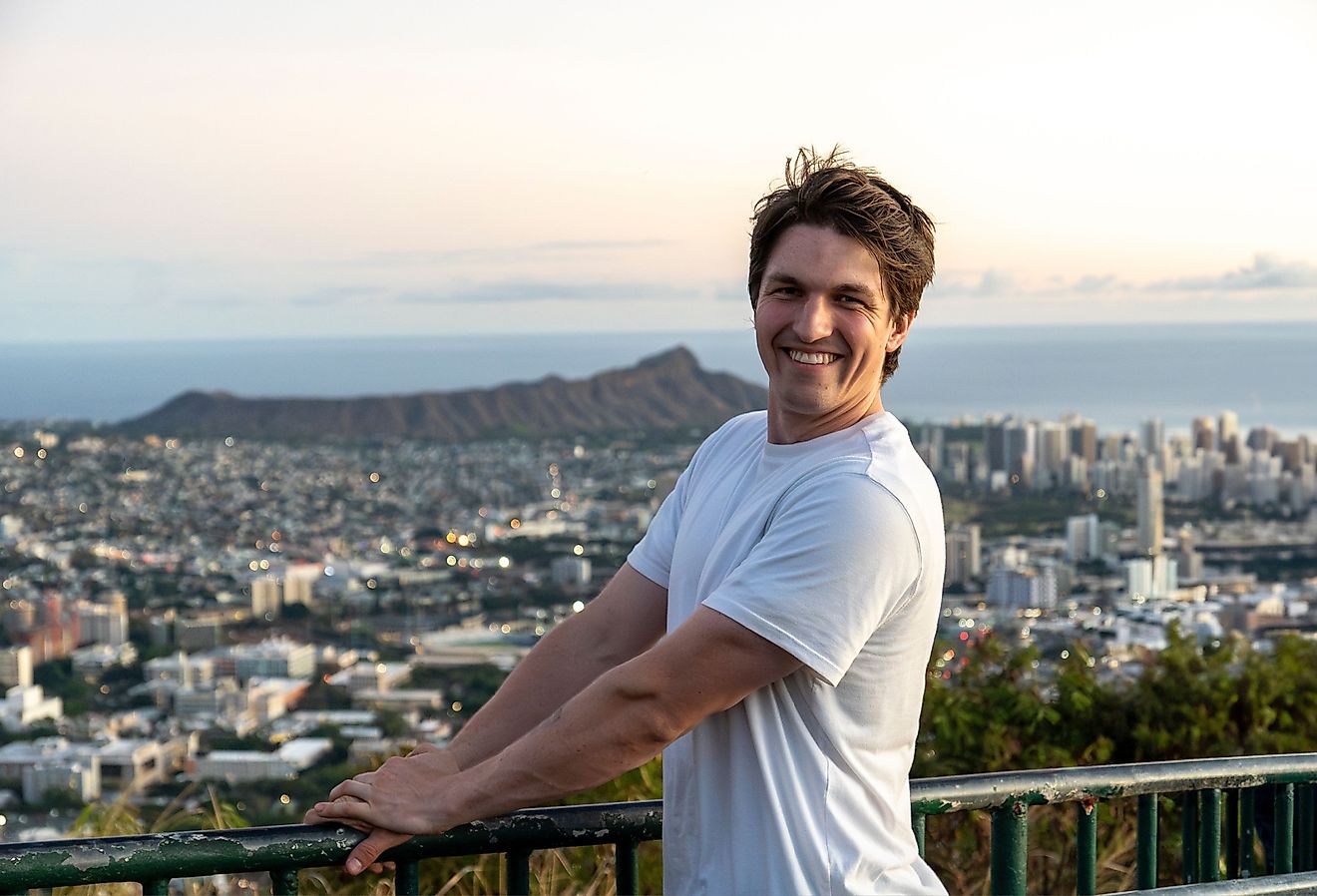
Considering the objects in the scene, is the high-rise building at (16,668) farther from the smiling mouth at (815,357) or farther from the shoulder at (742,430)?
the smiling mouth at (815,357)

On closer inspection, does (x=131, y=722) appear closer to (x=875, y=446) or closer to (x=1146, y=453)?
(x=1146, y=453)

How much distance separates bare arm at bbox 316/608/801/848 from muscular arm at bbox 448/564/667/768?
0.30 meters

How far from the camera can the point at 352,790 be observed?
2.04 m

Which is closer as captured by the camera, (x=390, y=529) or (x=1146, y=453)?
(x=1146, y=453)

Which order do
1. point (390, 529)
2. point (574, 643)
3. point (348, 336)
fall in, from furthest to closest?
1. point (348, 336)
2. point (390, 529)
3. point (574, 643)

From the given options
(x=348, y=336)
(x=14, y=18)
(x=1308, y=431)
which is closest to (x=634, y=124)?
(x=14, y=18)

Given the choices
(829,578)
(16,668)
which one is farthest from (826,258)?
(16,668)

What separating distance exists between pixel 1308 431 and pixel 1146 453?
64.2 inches

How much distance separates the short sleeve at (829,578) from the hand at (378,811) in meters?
0.52

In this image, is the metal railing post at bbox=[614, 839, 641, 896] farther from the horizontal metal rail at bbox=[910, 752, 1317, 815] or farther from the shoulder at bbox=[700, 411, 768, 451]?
the shoulder at bbox=[700, 411, 768, 451]

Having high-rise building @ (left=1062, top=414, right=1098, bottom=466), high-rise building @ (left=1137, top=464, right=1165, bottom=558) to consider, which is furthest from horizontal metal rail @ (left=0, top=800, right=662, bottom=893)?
high-rise building @ (left=1062, top=414, right=1098, bottom=466)

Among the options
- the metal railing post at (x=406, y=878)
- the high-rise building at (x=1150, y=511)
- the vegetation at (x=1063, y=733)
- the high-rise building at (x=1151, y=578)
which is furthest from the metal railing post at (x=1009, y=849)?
the high-rise building at (x=1150, y=511)

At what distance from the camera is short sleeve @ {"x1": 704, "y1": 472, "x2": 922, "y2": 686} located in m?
1.84

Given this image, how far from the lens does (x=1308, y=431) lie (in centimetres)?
1457
